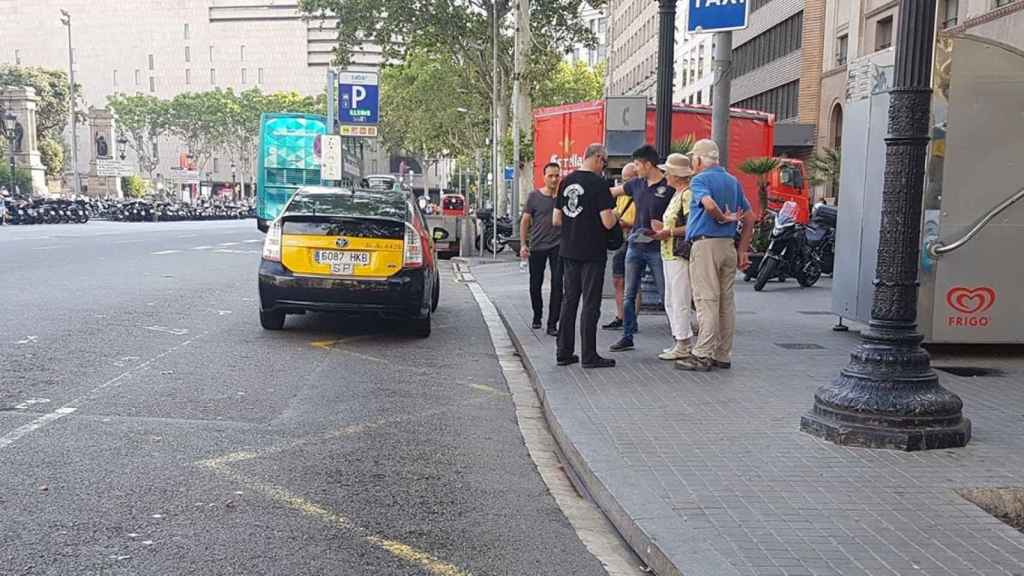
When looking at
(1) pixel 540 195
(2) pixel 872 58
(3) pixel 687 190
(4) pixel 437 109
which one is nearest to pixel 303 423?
(3) pixel 687 190

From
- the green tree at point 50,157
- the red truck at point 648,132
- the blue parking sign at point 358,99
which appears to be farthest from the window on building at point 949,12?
the green tree at point 50,157

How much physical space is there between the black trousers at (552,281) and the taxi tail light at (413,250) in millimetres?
1328

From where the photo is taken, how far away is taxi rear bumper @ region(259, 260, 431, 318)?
970 cm

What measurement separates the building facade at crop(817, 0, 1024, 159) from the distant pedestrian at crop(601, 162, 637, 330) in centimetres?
1392

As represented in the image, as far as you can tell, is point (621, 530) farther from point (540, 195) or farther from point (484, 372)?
point (540, 195)

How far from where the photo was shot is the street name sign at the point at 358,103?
30641 mm

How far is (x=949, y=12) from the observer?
27281 millimetres


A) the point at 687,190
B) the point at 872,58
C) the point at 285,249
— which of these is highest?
the point at 872,58

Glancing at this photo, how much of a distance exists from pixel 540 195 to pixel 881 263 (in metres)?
5.18

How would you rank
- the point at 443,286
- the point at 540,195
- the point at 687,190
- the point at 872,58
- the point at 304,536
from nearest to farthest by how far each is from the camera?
the point at 304,536, the point at 687,190, the point at 872,58, the point at 540,195, the point at 443,286

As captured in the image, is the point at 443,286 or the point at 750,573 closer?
the point at 750,573

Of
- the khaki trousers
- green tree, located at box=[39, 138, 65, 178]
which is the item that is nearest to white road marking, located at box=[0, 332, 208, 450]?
the khaki trousers

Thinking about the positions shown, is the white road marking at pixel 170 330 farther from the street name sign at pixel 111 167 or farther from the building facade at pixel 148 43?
the building facade at pixel 148 43

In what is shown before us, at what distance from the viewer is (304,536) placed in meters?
4.24
